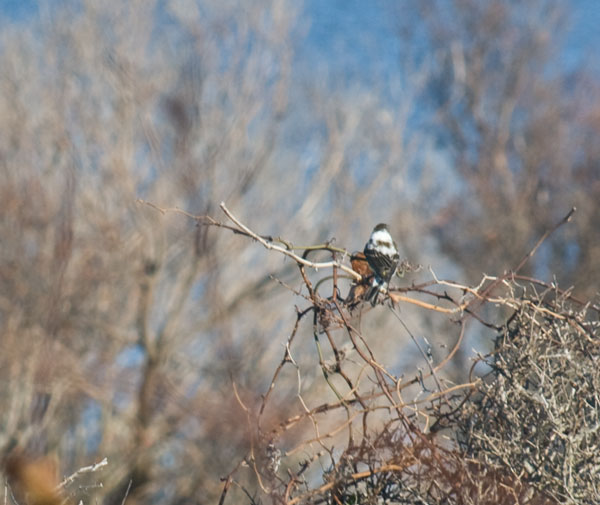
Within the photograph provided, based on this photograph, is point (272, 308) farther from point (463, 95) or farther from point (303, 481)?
point (303, 481)

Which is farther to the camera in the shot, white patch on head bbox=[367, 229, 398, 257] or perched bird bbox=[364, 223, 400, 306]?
white patch on head bbox=[367, 229, 398, 257]

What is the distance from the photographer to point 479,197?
63.3 feet

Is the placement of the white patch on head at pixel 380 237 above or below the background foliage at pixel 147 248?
below

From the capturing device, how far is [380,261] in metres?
3.18

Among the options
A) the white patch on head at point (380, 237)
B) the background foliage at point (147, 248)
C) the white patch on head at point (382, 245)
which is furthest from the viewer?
the background foliage at point (147, 248)

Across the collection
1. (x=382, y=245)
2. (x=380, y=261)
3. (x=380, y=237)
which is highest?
(x=380, y=237)

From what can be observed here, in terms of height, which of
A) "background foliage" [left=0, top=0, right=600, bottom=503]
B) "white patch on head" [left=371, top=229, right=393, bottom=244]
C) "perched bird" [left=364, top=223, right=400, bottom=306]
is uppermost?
"background foliage" [left=0, top=0, right=600, bottom=503]

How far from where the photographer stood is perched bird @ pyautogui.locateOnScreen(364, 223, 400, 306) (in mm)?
2659

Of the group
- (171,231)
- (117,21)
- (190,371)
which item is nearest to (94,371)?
(190,371)

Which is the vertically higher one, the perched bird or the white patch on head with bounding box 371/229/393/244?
the white patch on head with bounding box 371/229/393/244

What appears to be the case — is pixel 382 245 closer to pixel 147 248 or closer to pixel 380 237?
pixel 380 237

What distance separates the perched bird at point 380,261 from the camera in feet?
8.72

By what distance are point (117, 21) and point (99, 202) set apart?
2657 mm

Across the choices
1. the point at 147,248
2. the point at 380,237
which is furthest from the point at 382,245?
the point at 147,248
